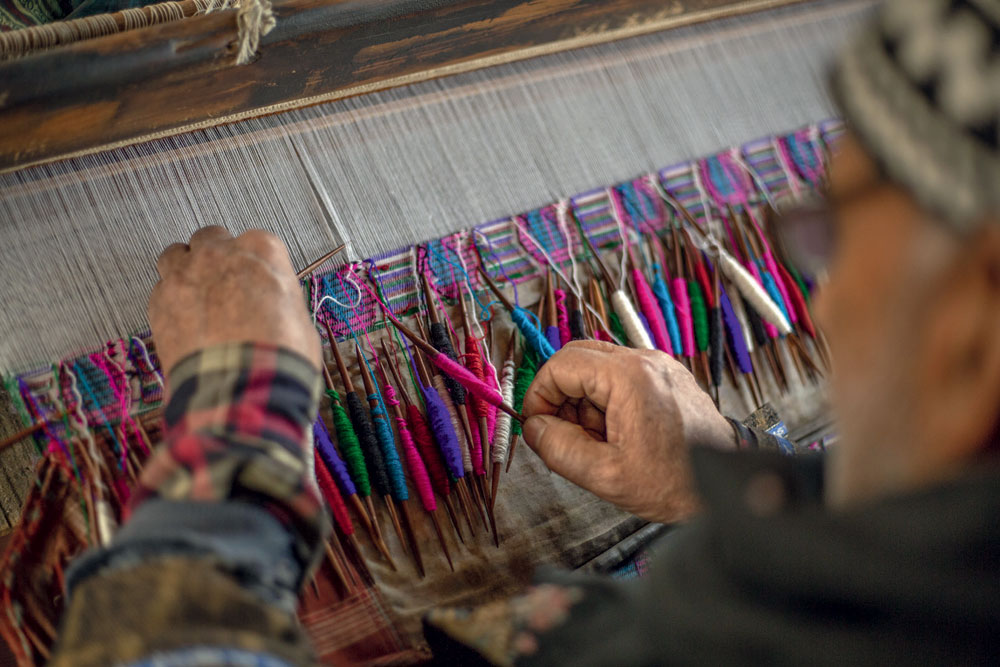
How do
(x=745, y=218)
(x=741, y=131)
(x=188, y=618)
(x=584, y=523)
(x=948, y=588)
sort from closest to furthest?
(x=948, y=588) < (x=188, y=618) < (x=584, y=523) < (x=745, y=218) < (x=741, y=131)

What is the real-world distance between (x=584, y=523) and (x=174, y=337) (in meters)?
0.96

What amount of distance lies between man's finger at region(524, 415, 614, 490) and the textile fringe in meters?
0.92

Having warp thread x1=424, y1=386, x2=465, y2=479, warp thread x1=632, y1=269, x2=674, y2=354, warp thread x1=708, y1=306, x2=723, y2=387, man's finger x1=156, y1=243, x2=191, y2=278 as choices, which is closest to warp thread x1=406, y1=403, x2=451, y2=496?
warp thread x1=424, y1=386, x2=465, y2=479

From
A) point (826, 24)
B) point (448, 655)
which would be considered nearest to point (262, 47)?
point (448, 655)

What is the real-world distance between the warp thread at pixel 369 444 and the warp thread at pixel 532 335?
0.44m

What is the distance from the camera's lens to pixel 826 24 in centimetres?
271

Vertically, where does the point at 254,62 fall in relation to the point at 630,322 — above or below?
above

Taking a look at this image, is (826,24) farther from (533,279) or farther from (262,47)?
(262,47)

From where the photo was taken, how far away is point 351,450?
4.86 ft

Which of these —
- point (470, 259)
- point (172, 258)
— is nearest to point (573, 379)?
point (470, 259)

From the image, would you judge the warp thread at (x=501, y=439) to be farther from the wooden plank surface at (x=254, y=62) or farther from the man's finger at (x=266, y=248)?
the wooden plank surface at (x=254, y=62)

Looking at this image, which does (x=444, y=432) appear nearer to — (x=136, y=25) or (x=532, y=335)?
(x=532, y=335)

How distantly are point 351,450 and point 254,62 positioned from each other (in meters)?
0.81

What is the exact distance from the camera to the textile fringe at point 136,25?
3.89ft
